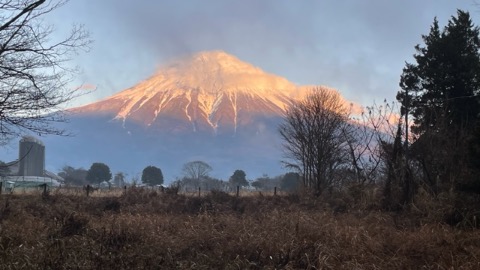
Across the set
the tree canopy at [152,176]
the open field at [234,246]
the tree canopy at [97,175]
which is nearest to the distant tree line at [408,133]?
the open field at [234,246]

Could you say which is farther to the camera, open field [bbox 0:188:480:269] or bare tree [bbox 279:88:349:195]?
bare tree [bbox 279:88:349:195]

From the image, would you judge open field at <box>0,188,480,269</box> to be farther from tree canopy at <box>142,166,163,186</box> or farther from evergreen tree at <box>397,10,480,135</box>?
tree canopy at <box>142,166,163,186</box>

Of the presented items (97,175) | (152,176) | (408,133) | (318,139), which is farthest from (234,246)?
(97,175)

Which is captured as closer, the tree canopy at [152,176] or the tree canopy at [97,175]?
the tree canopy at [152,176]

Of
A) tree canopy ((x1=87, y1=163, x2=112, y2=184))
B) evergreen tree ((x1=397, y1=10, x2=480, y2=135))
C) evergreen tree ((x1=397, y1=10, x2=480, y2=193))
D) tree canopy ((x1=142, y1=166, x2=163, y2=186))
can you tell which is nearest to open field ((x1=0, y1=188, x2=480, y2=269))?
evergreen tree ((x1=397, y1=10, x2=480, y2=193))

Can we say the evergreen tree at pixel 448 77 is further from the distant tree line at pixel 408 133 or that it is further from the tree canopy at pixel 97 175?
the tree canopy at pixel 97 175

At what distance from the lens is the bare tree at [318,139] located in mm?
33469

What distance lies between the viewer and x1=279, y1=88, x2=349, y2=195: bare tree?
1318 inches

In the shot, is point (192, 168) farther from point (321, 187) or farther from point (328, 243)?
point (328, 243)

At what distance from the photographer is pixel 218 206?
23672 millimetres

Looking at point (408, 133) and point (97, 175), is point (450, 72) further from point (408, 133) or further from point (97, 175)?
point (97, 175)

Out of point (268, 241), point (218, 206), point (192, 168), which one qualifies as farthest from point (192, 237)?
point (192, 168)

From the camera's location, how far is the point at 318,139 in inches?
1342

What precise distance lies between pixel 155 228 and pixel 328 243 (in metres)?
4.56
